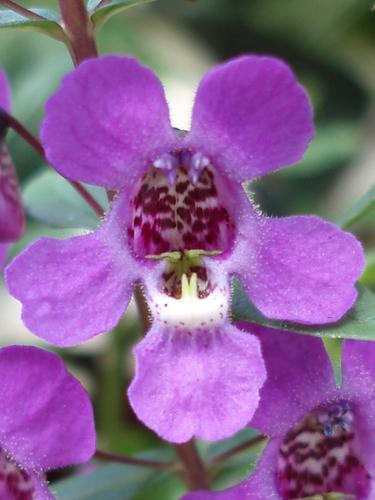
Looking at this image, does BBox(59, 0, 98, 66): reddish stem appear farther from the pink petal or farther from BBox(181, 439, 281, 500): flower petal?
BBox(181, 439, 281, 500): flower petal

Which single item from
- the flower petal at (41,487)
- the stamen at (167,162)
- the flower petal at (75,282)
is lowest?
the flower petal at (41,487)

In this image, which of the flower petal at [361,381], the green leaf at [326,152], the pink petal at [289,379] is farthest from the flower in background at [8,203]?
the green leaf at [326,152]

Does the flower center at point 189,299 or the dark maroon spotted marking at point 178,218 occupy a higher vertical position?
the dark maroon spotted marking at point 178,218

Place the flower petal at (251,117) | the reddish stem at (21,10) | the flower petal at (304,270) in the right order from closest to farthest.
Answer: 1. the flower petal at (251,117)
2. the flower petal at (304,270)
3. the reddish stem at (21,10)

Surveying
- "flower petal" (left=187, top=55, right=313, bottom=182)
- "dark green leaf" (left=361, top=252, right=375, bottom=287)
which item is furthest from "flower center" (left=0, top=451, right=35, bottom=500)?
"dark green leaf" (left=361, top=252, right=375, bottom=287)

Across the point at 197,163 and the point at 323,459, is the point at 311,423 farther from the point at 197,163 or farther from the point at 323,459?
the point at 197,163

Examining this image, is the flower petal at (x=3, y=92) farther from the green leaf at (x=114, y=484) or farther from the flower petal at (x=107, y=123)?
the green leaf at (x=114, y=484)

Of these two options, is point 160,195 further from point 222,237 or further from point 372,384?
point 372,384
